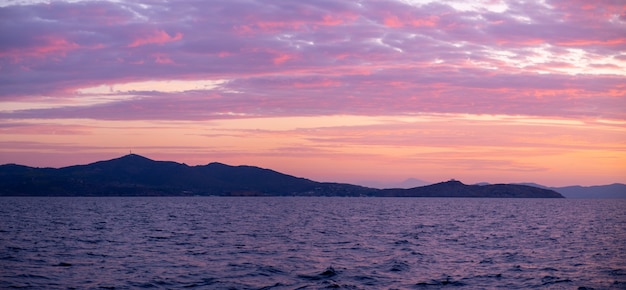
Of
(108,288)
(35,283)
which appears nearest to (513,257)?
(108,288)

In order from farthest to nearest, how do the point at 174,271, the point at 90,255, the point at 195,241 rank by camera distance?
the point at 195,241
the point at 90,255
the point at 174,271

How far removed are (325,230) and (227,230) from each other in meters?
12.2

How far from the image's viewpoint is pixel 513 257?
2128 inches

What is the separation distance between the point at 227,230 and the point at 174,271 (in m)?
37.4

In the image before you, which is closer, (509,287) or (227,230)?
(509,287)

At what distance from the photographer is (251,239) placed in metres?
68.4

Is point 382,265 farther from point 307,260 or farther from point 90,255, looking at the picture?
point 90,255

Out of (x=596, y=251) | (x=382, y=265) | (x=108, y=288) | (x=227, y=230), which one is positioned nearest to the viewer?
(x=108, y=288)

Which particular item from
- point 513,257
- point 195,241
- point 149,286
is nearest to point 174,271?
point 149,286

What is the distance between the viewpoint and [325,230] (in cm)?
8350

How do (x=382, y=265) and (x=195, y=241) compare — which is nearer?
(x=382, y=265)

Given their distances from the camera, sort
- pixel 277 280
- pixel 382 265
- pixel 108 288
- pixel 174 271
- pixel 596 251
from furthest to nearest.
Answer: pixel 596 251 → pixel 382 265 → pixel 174 271 → pixel 277 280 → pixel 108 288

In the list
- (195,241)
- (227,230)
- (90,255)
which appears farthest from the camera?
(227,230)

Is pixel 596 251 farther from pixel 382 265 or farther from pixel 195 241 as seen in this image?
pixel 195 241
